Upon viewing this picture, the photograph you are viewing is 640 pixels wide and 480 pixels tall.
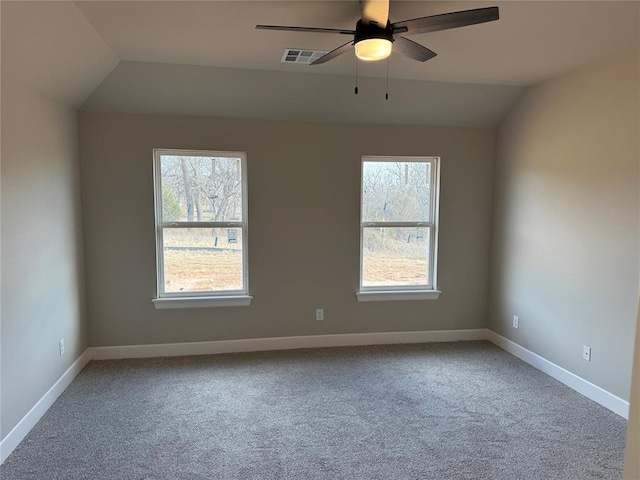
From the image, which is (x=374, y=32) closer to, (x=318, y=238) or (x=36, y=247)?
(x=318, y=238)

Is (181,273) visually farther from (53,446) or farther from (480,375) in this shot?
(480,375)

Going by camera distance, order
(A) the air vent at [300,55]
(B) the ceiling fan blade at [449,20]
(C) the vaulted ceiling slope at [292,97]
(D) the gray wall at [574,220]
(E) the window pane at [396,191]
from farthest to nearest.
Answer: (E) the window pane at [396,191], (C) the vaulted ceiling slope at [292,97], (A) the air vent at [300,55], (D) the gray wall at [574,220], (B) the ceiling fan blade at [449,20]

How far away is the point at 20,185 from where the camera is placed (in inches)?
100

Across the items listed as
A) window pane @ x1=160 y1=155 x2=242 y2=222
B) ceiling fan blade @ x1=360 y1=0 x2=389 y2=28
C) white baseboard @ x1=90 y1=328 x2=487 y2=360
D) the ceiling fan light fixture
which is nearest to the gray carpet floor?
white baseboard @ x1=90 y1=328 x2=487 y2=360

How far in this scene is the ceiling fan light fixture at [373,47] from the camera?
201 cm

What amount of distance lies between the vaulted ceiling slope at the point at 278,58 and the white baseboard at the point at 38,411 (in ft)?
6.96

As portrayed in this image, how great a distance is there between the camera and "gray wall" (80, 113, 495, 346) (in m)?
3.69

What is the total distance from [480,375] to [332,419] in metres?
1.48

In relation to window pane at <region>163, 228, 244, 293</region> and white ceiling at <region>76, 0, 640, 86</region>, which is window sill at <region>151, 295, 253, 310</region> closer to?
window pane at <region>163, 228, 244, 293</region>

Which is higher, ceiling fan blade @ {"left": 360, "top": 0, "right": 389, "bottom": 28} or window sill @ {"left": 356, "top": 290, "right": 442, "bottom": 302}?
ceiling fan blade @ {"left": 360, "top": 0, "right": 389, "bottom": 28}

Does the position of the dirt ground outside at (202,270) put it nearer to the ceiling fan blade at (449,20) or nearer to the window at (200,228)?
the window at (200,228)

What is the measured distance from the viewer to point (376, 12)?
194 cm

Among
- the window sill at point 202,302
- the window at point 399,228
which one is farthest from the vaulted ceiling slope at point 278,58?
the window sill at point 202,302

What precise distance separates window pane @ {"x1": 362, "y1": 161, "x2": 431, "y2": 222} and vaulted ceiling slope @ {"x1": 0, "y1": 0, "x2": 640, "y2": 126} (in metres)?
0.48
